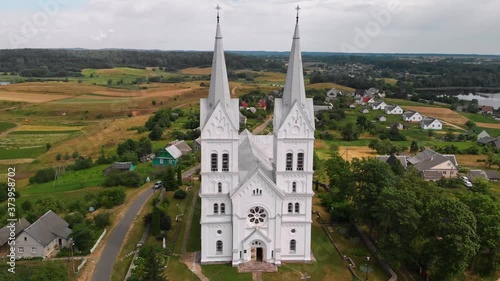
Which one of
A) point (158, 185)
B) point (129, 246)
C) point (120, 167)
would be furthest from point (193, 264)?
point (120, 167)

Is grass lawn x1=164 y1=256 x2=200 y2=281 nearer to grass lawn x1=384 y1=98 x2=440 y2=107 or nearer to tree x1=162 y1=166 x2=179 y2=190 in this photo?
tree x1=162 y1=166 x2=179 y2=190

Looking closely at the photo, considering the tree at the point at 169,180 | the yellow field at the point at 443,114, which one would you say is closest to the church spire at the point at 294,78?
the tree at the point at 169,180

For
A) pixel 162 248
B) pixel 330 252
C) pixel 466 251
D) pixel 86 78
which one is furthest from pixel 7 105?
pixel 466 251

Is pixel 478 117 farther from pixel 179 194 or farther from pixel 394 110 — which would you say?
pixel 179 194

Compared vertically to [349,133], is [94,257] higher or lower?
lower

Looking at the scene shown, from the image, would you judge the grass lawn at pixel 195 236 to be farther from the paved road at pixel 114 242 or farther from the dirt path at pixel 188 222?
the paved road at pixel 114 242

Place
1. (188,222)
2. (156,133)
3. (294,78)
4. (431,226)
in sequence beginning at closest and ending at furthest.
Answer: (431,226) → (294,78) → (188,222) → (156,133)
